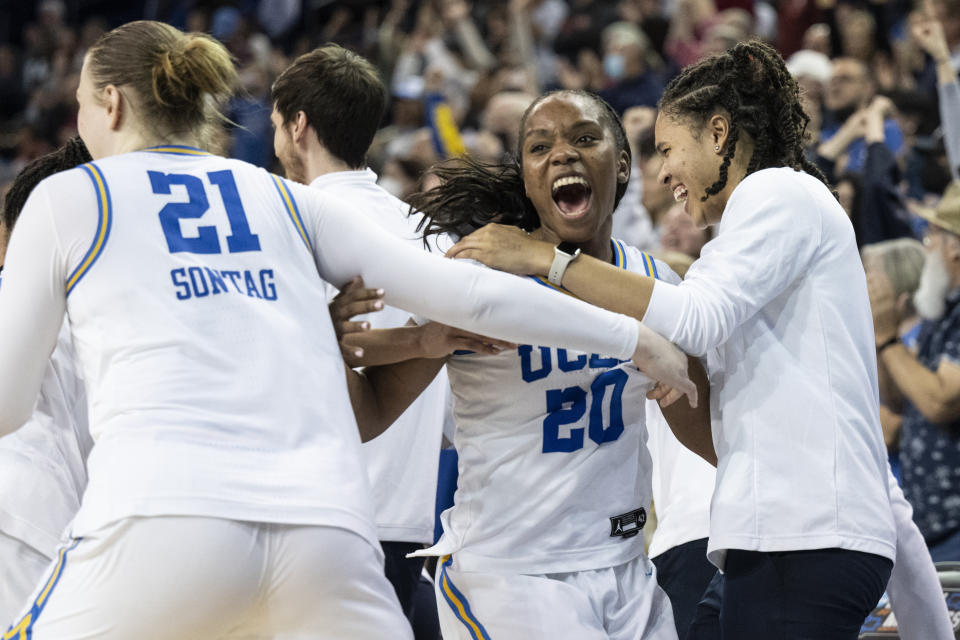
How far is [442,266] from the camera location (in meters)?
2.55

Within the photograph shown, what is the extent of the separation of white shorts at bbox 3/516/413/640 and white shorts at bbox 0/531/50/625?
89 centimetres

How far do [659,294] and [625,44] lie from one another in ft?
20.8

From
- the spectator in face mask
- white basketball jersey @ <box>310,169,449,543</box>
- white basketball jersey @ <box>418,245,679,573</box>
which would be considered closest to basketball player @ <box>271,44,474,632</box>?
white basketball jersey @ <box>310,169,449,543</box>

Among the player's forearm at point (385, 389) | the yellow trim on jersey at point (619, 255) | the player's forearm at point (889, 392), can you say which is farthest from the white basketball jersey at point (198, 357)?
the player's forearm at point (889, 392)

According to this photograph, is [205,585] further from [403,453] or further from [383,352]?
[403,453]

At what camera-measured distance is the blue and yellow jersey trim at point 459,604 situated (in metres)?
3.00

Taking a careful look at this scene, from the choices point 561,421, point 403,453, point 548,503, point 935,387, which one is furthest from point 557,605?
point 935,387

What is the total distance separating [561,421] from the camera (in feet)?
9.98

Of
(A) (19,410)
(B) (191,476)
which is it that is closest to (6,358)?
(A) (19,410)

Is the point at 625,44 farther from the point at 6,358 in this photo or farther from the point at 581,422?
the point at 6,358

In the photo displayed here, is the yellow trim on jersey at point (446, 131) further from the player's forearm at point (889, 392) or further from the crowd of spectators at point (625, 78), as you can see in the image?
the player's forearm at point (889, 392)

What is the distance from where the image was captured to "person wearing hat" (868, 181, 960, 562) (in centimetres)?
472

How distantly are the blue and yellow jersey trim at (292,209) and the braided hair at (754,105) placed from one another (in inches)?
42.8

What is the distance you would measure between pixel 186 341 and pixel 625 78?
22.6 ft
